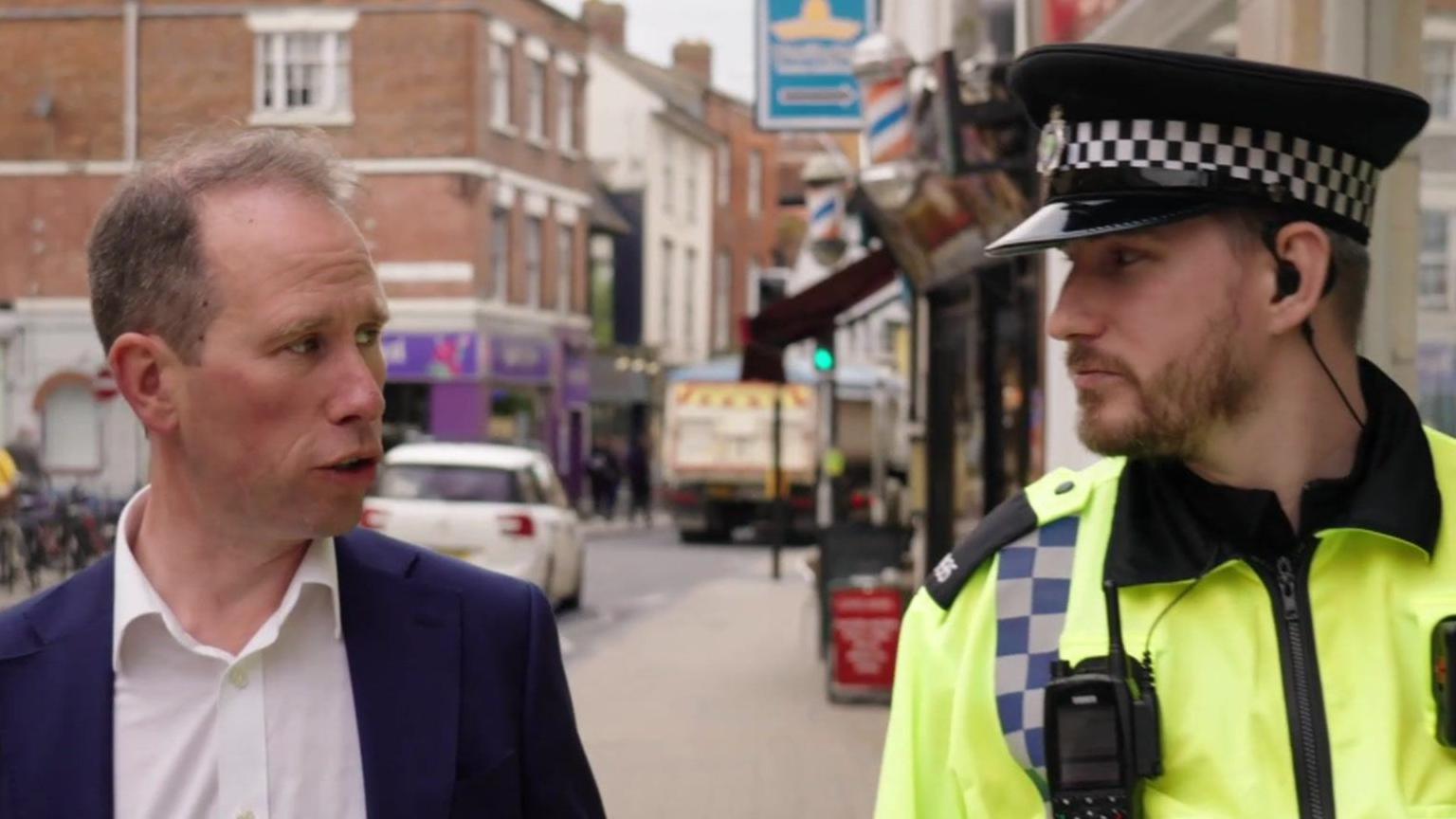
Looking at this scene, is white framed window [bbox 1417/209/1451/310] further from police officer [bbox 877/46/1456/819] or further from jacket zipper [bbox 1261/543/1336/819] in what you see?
jacket zipper [bbox 1261/543/1336/819]

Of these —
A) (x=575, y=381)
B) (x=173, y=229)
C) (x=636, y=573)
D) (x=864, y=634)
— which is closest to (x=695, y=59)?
(x=575, y=381)

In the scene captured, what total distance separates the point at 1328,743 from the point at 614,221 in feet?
167

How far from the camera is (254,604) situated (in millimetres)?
2574

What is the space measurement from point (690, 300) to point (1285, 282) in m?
58.8

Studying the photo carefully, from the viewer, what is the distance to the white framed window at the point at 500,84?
42.6 m

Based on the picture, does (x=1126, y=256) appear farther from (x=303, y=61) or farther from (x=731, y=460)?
(x=303, y=61)

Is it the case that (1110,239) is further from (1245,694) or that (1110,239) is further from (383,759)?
(383,759)

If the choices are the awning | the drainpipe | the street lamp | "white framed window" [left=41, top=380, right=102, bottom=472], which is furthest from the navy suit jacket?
the drainpipe

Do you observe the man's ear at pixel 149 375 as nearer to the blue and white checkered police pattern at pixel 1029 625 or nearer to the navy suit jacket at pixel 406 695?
the navy suit jacket at pixel 406 695

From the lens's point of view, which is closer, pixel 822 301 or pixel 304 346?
pixel 304 346

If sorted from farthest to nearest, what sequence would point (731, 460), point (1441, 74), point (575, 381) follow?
1. point (575, 381)
2. point (731, 460)
3. point (1441, 74)

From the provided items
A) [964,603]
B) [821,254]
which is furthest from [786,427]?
[964,603]

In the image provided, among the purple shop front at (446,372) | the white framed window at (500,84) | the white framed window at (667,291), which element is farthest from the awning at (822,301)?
the white framed window at (667,291)

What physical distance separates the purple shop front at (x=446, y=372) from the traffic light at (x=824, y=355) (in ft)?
69.9
